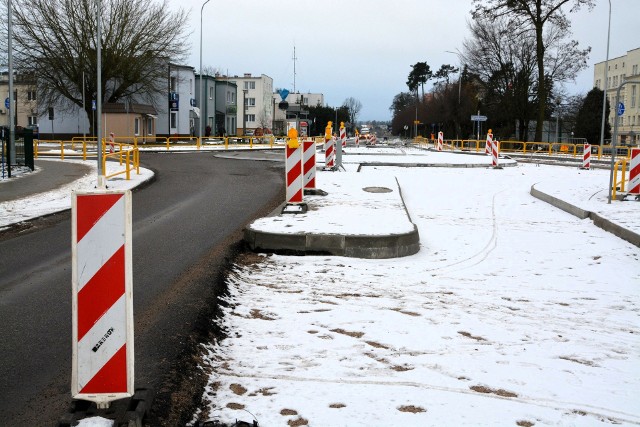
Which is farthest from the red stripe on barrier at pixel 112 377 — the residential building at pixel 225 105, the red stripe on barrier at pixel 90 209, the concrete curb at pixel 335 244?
the residential building at pixel 225 105

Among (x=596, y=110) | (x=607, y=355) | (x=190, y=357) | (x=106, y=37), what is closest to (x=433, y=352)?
(x=607, y=355)

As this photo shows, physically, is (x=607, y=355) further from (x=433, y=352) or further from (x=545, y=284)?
(x=545, y=284)

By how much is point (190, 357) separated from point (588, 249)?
7.78 meters

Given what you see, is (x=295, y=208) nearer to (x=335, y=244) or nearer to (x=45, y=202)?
(x=335, y=244)

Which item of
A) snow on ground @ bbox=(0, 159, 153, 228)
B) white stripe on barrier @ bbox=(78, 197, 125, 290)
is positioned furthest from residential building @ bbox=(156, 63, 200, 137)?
white stripe on barrier @ bbox=(78, 197, 125, 290)

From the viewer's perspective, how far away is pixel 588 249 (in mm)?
10766

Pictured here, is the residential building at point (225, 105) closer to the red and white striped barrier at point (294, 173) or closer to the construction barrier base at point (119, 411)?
the red and white striped barrier at point (294, 173)

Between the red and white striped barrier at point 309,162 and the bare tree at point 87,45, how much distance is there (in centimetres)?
4098

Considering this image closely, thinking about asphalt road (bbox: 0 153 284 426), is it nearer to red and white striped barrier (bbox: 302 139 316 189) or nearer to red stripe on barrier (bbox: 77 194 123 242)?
red and white striped barrier (bbox: 302 139 316 189)

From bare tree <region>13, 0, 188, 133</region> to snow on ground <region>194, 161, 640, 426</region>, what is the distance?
46.2 meters

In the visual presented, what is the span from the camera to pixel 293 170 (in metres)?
11.9

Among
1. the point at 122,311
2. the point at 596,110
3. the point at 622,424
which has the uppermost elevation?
the point at 596,110

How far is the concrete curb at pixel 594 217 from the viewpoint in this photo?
37.0 feet

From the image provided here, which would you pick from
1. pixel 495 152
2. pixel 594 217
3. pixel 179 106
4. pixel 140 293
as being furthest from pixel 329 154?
pixel 179 106
